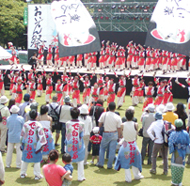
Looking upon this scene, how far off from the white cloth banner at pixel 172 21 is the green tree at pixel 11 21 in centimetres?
2551

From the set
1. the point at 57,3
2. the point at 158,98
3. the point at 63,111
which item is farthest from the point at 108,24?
the point at 63,111

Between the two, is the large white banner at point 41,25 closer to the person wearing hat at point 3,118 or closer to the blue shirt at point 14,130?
the person wearing hat at point 3,118

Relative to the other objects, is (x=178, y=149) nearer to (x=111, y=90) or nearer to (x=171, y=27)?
(x=171, y=27)

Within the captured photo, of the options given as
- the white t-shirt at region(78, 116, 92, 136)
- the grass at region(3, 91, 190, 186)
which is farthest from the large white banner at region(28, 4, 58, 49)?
the white t-shirt at region(78, 116, 92, 136)

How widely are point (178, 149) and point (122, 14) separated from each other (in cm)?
2060

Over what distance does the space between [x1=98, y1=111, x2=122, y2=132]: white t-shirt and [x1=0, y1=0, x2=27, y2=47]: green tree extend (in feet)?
89.2

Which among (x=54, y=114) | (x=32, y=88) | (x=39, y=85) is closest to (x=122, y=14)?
(x=39, y=85)

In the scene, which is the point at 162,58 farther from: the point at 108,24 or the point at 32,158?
the point at 32,158

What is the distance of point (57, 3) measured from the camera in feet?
33.0

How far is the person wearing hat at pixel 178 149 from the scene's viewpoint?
6.54 meters

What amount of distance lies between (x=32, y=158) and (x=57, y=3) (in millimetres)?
4898

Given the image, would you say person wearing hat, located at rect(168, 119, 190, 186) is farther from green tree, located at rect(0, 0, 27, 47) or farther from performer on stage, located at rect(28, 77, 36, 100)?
green tree, located at rect(0, 0, 27, 47)

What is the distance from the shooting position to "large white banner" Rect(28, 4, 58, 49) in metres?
23.9

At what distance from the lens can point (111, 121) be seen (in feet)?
24.2
